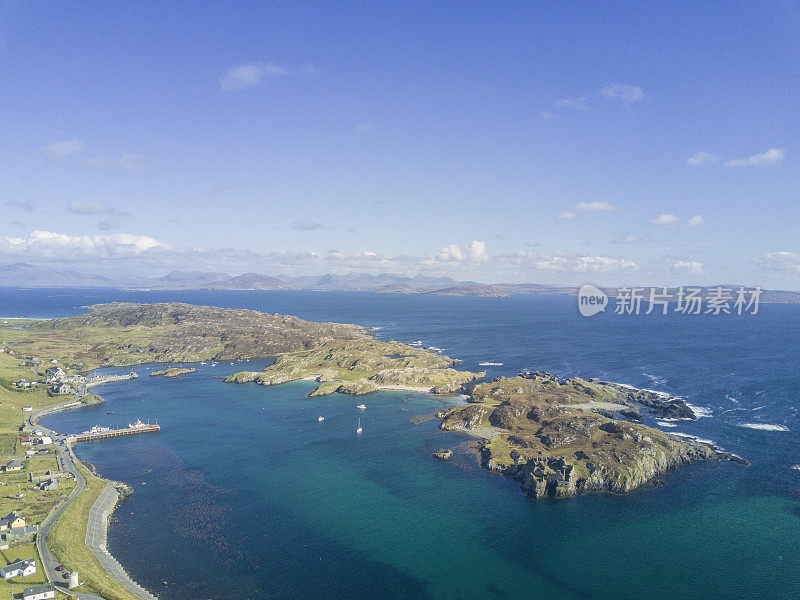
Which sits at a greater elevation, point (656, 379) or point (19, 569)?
point (656, 379)

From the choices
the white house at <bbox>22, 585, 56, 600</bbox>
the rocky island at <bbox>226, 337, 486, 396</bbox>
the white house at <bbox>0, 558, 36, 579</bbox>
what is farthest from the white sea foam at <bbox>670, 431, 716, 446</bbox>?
the white house at <bbox>0, 558, 36, 579</bbox>

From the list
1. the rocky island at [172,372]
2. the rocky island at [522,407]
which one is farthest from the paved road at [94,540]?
the rocky island at [172,372]

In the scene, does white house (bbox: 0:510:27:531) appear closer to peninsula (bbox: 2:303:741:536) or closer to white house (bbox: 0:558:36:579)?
white house (bbox: 0:558:36:579)

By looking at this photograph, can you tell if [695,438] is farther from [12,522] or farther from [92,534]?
[12,522]

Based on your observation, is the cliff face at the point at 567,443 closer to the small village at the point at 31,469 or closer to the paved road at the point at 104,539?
the paved road at the point at 104,539

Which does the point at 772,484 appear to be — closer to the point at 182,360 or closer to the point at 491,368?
the point at 491,368

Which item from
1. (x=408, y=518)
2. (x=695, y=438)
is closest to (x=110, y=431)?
(x=408, y=518)
